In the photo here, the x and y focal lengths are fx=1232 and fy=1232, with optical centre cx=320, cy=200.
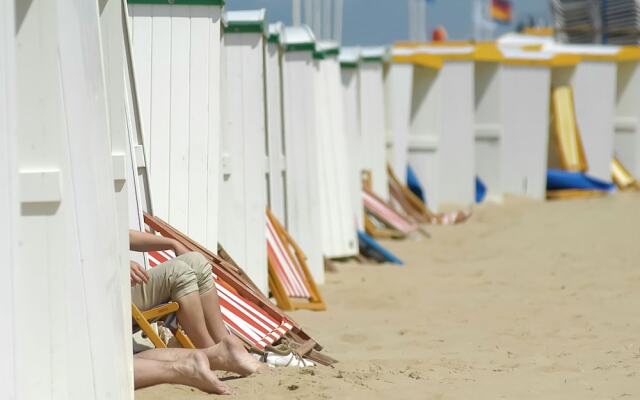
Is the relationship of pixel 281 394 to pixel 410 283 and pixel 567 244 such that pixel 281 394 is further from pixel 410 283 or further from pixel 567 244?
pixel 567 244

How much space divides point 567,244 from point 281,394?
885 cm

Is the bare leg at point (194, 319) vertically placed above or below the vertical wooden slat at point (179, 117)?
below

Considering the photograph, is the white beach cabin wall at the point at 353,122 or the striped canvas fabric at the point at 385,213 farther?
the striped canvas fabric at the point at 385,213

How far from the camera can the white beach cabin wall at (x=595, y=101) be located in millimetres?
20406

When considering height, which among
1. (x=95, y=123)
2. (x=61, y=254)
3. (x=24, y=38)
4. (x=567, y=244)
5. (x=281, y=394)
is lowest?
(x=567, y=244)

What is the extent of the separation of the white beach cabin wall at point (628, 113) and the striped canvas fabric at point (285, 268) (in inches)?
543

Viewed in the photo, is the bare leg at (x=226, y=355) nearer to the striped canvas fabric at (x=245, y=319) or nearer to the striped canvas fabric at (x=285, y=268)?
the striped canvas fabric at (x=245, y=319)

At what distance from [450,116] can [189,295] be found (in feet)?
42.6

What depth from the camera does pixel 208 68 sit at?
7305mm

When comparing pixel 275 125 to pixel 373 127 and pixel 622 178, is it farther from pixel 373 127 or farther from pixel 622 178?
pixel 622 178

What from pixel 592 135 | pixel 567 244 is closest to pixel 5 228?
pixel 567 244

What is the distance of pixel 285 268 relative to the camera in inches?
354

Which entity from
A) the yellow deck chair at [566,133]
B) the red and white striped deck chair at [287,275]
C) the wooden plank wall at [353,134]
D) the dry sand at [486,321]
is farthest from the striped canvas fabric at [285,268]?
the yellow deck chair at [566,133]

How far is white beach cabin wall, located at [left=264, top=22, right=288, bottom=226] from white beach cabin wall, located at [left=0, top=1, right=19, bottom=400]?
533 centimetres
